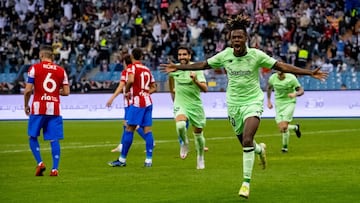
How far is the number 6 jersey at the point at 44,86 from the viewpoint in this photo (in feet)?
52.9

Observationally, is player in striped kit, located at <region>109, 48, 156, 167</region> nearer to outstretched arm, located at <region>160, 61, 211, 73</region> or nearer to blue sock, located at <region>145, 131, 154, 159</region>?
blue sock, located at <region>145, 131, 154, 159</region>

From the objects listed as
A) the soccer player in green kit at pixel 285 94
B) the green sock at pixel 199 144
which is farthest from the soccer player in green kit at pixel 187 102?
the soccer player in green kit at pixel 285 94

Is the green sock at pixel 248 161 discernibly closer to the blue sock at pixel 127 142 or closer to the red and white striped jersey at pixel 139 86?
the blue sock at pixel 127 142

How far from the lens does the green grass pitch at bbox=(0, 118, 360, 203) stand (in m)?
13.1

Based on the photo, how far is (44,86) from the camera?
16.2 metres

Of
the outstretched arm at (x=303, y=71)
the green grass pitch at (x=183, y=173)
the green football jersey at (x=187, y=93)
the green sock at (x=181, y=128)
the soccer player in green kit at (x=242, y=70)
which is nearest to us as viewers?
the outstretched arm at (x=303, y=71)

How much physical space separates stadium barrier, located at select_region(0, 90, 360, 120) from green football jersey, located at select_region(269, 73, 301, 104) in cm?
1286

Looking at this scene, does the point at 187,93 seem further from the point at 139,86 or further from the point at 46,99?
the point at 46,99

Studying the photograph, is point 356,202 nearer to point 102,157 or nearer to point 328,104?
point 102,157

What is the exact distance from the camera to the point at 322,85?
37.6 m

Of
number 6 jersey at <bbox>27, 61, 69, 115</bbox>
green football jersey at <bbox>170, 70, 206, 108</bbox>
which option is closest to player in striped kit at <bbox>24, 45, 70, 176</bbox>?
number 6 jersey at <bbox>27, 61, 69, 115</bbox>

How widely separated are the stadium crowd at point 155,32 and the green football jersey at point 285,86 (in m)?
14.6

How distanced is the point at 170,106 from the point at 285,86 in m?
14.8

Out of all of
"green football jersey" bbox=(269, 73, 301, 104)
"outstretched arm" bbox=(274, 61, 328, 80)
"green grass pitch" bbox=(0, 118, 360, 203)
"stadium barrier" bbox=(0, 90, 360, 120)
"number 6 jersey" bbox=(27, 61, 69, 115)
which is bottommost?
"stadium barrier" bbox=(0, 90, 360, 120)
